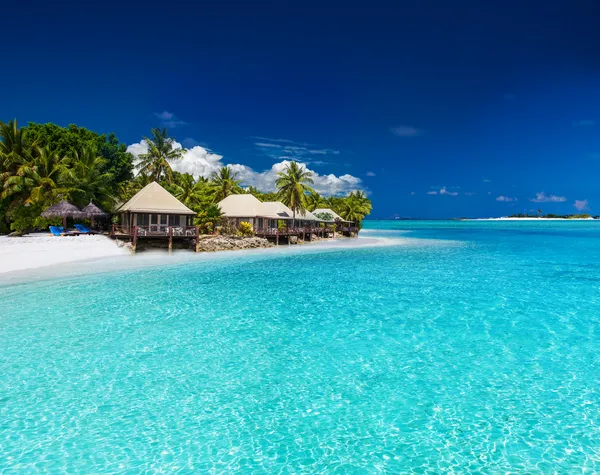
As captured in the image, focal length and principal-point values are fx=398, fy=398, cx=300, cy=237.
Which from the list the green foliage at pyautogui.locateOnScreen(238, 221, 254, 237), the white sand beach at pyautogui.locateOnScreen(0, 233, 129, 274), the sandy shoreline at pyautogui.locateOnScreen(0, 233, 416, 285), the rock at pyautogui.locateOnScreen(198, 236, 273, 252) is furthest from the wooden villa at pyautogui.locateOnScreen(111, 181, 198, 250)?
the green foliage at pyautogui.locateOnScreen(238, 221, 254, 237)

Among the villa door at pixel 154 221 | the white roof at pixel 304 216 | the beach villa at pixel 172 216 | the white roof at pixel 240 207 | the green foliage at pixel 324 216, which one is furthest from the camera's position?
the green foliage at pixel 324 216

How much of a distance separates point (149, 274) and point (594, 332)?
65.2 feet

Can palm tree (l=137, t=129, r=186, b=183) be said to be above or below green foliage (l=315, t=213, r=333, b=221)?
above

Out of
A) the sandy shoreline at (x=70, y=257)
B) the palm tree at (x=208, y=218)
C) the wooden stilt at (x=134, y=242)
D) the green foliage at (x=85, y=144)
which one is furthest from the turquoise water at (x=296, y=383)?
the green foliage at (x=85, y=144)

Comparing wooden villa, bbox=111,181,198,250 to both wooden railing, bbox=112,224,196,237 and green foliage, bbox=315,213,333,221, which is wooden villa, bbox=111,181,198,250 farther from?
green foliage, bbox=315,213,333,221

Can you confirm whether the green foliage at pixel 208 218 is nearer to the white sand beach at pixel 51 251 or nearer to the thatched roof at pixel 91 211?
the thatched roof at pixel 91 211

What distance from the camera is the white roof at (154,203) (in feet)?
109

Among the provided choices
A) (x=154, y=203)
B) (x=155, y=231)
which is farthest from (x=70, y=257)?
(x=154, y=203)

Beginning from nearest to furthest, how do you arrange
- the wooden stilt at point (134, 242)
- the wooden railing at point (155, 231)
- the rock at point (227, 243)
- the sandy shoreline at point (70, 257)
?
the sandy shoreline at point (70, 257) < the wooden stilt at point (134, 242) < the wooden railing at point (155, 231) < the rock at point (227, 243)

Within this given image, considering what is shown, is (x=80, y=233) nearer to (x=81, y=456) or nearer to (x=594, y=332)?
(x=81, y=456)

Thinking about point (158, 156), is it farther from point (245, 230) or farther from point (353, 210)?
point (353, 210)

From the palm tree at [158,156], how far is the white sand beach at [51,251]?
15.5 metres

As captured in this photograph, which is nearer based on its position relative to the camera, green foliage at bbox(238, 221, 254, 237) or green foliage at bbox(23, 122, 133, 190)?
green foliage at bbox(23, 122, 133, 190)

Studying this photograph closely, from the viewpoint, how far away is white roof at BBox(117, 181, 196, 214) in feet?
109
